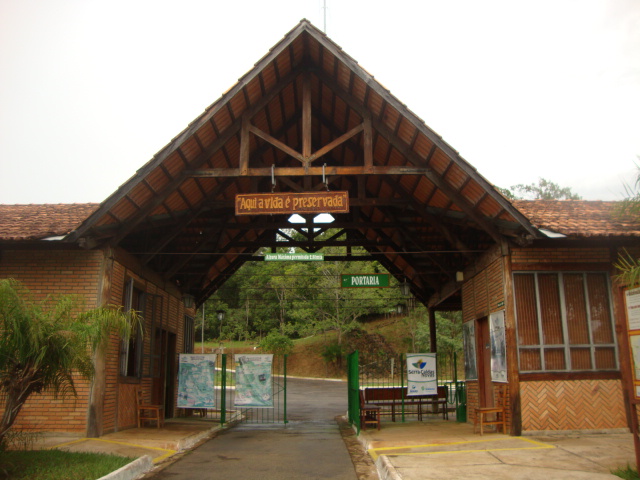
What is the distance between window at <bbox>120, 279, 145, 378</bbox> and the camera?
40.6 ft

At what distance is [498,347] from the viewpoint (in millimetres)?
11727

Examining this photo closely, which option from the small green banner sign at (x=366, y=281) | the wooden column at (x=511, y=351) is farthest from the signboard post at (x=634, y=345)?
the small green banner sign at (x=366, y=281)

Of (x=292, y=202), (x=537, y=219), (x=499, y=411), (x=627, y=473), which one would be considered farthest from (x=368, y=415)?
(x=627, y=473)

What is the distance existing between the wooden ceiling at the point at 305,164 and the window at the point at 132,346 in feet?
3.29

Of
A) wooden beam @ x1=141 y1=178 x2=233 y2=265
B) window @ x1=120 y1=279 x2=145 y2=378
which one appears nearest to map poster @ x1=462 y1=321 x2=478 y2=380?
wooden beam @ x1=141 y1=178 x2=233 y2=265

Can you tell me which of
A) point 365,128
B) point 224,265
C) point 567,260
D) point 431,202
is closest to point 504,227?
point 567,260

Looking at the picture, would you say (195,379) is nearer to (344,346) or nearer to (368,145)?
(368,145)

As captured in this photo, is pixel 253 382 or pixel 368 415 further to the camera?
pixel 253 382

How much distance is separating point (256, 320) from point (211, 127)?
4345 centimetres

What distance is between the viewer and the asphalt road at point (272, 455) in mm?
8305

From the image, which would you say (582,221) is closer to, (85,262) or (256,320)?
(85,262)

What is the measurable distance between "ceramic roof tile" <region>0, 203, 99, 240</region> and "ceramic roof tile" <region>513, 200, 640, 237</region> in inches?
361

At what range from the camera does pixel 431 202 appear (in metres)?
13.2

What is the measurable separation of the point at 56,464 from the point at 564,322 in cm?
921
